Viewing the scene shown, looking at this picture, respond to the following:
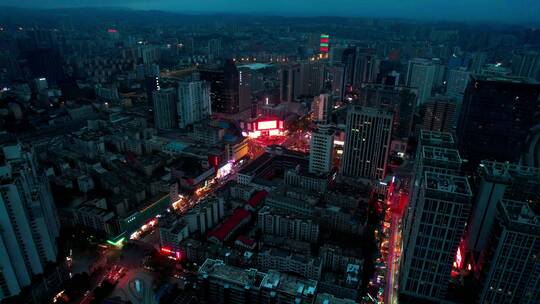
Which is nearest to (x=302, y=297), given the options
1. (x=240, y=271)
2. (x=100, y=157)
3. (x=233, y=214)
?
(x=240, y=271)

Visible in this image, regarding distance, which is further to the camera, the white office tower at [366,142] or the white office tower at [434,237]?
the white office tower at [366,142]

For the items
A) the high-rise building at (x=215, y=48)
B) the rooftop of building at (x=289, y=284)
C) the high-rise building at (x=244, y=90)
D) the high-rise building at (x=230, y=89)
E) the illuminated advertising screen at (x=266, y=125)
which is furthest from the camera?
the high-rise building at (x=215, y=48)

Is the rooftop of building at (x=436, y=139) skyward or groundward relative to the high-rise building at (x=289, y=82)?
skyward

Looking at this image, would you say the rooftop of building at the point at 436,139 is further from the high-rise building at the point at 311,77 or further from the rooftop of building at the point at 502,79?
the high-rise building at the point at 311,77

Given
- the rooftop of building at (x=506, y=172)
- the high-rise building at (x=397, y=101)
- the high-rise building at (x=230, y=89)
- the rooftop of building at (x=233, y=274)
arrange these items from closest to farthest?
the rooftop of building at (x=233, y=274)
the rooftop of building at (x=506, y=172)
the high-rise building at (x=397, y=101)
the high-rise building at (x=230, y=89)

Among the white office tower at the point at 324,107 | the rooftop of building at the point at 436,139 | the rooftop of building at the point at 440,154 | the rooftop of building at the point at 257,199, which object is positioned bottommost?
the rooftop of building at the point at 257,199

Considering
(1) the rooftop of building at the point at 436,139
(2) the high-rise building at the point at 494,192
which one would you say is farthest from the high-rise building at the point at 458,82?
(2) the high-rise building at the point at 494,192

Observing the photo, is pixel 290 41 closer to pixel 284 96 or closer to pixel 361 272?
pixel 284 96

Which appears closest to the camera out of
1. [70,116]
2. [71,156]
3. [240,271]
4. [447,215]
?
[447,215]
